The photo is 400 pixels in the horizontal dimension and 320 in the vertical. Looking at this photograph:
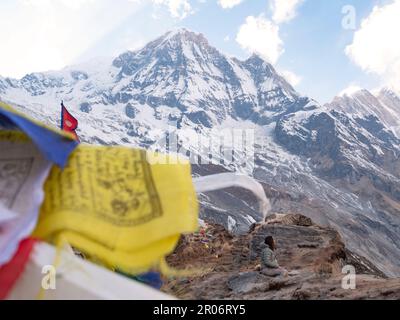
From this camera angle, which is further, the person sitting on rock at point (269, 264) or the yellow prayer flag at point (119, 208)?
the person sitting on rock at point (269, 264)

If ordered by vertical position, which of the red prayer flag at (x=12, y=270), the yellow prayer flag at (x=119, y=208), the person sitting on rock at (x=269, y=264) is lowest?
the red prayer flag at (x=12, y=270)

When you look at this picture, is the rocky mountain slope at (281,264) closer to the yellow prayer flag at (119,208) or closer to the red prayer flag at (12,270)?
the yellow prayer flag at (119,208)

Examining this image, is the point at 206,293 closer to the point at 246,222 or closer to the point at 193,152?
the point at 246,222

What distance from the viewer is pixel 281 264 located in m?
15.4

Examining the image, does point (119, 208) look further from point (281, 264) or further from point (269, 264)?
point (281, 264)

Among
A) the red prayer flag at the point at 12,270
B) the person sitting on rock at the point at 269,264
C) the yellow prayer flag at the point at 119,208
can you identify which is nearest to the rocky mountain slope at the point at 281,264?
the person sitting on rock at the point at 269,264

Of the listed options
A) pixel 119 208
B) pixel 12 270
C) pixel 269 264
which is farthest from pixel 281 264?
pixel 12 270

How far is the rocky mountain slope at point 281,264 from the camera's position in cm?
874

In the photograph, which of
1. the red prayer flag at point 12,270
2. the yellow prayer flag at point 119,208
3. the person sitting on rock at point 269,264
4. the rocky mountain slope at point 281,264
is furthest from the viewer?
the person sitting on rock at point 269,264

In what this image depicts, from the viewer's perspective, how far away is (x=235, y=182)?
6.50 feet

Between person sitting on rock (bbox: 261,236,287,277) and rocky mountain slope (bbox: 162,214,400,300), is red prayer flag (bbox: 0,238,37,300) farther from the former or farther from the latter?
person sitting on rock (bbox: 261,236,287,277)

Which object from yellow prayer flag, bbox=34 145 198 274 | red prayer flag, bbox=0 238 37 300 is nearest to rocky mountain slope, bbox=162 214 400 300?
yellow prayer flag, bbox=34 145 198 274

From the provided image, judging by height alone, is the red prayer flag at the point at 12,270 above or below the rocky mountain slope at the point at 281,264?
below
